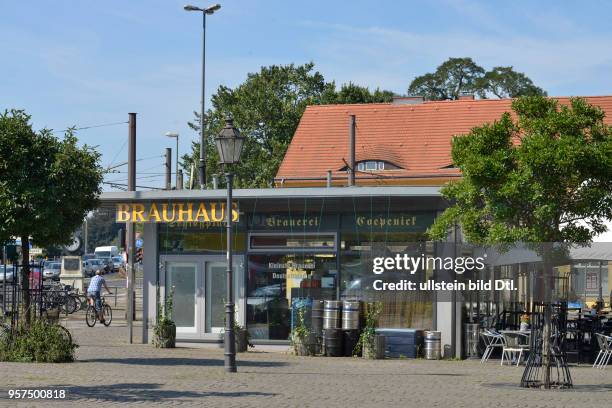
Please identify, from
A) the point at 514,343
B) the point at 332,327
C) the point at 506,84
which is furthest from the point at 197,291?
the point at 506,84

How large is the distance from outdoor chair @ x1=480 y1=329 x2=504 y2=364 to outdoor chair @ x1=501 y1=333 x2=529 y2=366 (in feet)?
0.55

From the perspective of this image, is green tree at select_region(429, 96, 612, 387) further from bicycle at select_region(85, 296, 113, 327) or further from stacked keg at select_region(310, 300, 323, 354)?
bicycle at select_region(85, 296, 113, 327)

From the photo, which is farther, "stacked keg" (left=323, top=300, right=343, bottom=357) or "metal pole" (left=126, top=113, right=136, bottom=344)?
"metal pole" (left=126, top=113, right=136, bottom=344)

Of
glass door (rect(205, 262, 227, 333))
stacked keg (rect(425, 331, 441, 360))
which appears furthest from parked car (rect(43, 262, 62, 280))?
stacked keg (rect(425, 331, 441, 360))

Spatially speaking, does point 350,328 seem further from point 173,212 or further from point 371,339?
point 173,212

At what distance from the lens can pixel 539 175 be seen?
17.2 meters

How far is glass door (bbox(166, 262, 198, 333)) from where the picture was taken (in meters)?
26.6

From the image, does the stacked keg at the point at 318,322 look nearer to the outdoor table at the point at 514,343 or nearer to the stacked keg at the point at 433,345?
the stacked keg at the point at 433,345

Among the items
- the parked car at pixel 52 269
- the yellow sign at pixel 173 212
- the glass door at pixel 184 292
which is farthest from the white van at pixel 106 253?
the yellow sign at pixel 173 212

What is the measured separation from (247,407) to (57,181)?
25.6ft

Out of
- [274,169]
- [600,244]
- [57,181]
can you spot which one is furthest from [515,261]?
[274,169]

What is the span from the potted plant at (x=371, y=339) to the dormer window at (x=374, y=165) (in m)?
27.1

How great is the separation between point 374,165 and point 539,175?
35.1m

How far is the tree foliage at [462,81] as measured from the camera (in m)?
76.6
